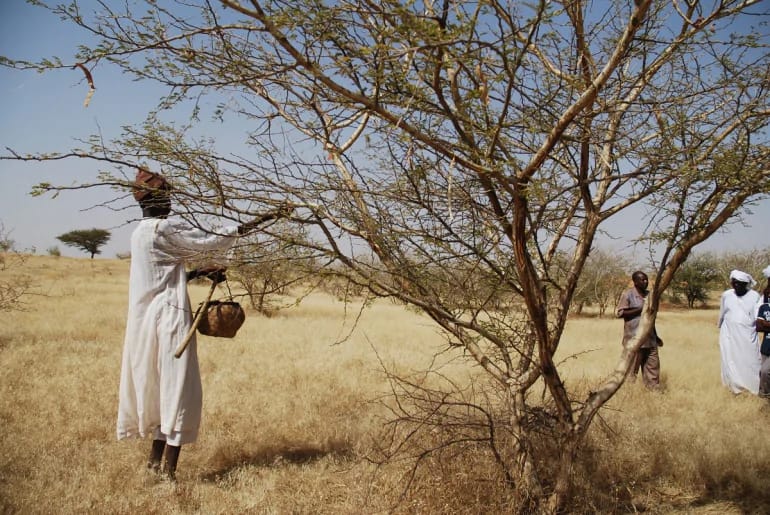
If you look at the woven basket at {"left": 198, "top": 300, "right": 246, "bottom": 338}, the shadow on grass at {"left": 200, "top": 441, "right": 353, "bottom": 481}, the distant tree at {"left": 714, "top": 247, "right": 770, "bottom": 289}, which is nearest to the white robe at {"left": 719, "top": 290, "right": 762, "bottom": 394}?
the shadow on grass at {"left": 200, "top": 441, "right": 353, "bottom": 481}

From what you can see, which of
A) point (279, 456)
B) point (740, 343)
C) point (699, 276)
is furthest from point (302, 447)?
point (699, 276)

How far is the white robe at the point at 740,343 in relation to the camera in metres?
7.54

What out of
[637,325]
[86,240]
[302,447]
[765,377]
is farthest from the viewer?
[86,240]

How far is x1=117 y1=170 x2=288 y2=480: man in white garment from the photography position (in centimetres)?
381

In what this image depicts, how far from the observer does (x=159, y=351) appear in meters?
3.86

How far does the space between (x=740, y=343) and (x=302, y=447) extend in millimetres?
6304

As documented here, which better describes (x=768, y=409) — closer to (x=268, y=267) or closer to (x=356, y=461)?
(x=356, y=461)

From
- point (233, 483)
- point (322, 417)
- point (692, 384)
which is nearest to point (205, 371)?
point (322, 417)

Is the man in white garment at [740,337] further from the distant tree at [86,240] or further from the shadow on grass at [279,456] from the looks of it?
the distant tree at [86,240]

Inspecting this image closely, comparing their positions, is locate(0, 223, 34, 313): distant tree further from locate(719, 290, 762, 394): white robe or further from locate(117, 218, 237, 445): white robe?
locate(719, 290, 762, 394): white robe

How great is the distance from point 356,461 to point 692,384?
6.18 meters

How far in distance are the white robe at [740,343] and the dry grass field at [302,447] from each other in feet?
0.82

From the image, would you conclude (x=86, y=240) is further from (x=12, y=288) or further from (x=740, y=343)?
(x=740, y=343)

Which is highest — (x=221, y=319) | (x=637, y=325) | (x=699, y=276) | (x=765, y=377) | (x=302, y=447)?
(x=699, y=276)
